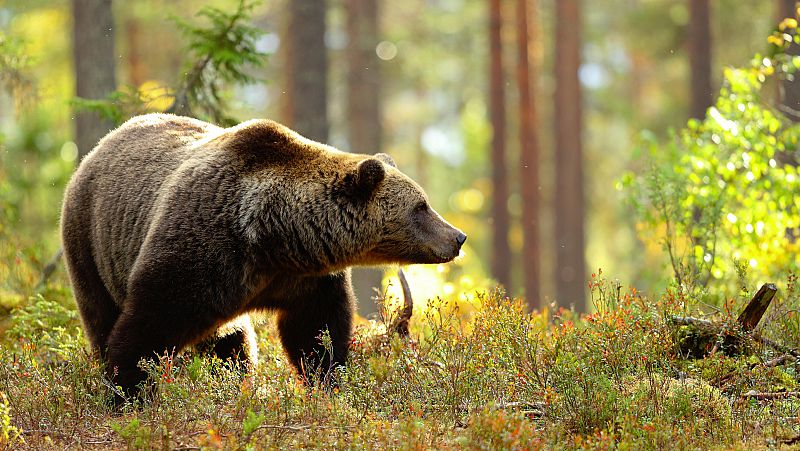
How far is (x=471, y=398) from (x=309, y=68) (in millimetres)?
10832

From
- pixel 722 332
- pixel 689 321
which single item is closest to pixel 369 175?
pixel 689 321

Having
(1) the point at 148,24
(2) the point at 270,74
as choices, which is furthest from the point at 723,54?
(1) the point at 148,24

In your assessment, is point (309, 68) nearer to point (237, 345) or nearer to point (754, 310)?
point (237, 345)

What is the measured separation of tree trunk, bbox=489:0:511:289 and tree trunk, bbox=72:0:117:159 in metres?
12.1

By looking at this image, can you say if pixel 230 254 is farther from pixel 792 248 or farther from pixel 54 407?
pixel 792 248

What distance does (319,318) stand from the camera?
675cm

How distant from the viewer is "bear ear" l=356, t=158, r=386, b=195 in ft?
20.8

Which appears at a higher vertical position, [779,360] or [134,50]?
[134,50]

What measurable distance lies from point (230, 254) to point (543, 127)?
2721cm

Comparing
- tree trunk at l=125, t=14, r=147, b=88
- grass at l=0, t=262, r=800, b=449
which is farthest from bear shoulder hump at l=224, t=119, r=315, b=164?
tree trunk at l=125, t=14, r=147, b=88

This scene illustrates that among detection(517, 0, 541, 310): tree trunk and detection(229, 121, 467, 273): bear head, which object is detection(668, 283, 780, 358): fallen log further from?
detection(517, 0, 541, 310): tree trunk

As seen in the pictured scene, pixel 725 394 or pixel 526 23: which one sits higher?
pixel 526 23

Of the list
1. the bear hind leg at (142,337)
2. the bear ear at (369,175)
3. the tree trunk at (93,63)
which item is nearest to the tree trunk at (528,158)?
the tree trunk at (93,63)

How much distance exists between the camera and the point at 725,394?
5.97m
